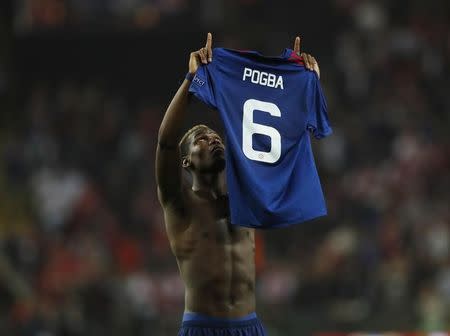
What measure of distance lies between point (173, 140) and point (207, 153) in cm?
43

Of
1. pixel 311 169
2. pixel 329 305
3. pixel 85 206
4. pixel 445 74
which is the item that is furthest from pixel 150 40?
pixel 311 169

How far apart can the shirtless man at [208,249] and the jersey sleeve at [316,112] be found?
1.78ft

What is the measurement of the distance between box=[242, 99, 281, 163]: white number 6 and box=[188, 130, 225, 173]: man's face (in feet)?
0.62

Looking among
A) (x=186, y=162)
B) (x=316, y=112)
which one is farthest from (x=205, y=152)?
(x=316, y=112)

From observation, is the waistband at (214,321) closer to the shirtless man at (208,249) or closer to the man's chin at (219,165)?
the shirtless man at (208,249)

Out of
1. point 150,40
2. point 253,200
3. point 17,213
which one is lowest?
point 17,213

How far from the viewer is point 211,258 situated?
5680 mm

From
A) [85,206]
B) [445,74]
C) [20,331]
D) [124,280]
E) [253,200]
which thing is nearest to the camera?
[253,200]

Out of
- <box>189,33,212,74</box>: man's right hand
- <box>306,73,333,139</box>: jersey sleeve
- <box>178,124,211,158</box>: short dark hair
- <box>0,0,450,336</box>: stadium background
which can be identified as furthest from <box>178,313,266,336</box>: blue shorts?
<box>0,0,450,336</box>: stadium background

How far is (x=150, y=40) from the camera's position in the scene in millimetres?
14664

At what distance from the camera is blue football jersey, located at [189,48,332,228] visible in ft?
18.2

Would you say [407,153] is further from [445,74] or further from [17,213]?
[17,213]

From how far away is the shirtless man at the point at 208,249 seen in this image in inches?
221

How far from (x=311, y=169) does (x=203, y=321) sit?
1021 millimetres
